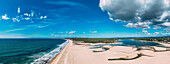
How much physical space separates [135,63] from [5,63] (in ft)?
96.6

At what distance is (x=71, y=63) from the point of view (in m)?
19.2

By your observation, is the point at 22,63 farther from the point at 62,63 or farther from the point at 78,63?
the point at 78,63

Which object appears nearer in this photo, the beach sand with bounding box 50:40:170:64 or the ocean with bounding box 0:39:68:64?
the beach sand with bounding box 50:40:170:64

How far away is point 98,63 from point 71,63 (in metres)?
6.04

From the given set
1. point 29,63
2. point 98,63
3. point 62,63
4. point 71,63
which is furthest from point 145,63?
point 29,63

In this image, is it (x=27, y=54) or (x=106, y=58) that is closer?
(x=106, y=58)

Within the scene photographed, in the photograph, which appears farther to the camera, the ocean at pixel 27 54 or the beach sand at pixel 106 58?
the ocean at pixel 27 54

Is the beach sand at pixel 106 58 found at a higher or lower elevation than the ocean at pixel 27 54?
lower

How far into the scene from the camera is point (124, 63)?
18.8 meters

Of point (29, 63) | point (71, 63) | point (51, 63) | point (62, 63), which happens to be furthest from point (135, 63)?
point (29, 63)

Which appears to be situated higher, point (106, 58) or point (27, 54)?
point (27, 54)

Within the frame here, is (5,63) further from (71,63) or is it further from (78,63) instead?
(78,63)

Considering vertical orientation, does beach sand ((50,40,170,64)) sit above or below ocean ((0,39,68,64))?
below

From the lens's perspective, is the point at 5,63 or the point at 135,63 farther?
the point at 5,63
